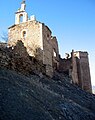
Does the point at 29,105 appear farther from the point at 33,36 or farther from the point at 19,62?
the point at 33,36

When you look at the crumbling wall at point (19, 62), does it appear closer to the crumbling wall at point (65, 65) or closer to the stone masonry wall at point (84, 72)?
the crumbling wall at point (65, 65)

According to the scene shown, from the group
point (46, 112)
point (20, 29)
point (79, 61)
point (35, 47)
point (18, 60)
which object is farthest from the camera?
point (79, 61)

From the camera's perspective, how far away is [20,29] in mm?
28906

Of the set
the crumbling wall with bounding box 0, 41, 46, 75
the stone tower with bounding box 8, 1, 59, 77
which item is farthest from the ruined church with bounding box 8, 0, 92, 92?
the crumbling wall with bounding box 0, 41, 46, 75

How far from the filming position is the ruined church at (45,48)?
26250mm

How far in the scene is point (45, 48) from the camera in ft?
87.2

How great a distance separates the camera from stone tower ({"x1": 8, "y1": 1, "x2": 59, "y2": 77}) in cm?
2594

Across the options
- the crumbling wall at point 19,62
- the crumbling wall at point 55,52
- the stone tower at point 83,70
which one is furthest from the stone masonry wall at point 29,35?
the stone tower at point 83,70

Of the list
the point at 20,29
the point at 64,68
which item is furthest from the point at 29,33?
the point at 64,68

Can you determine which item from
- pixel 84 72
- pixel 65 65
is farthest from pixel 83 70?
pixel 65 65

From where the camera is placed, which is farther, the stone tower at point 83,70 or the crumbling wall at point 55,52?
the stone tower at point 83,70

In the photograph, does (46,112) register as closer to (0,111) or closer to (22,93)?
(22,93)

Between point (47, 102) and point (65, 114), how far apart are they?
4.25 ft

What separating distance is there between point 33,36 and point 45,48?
226 cm
